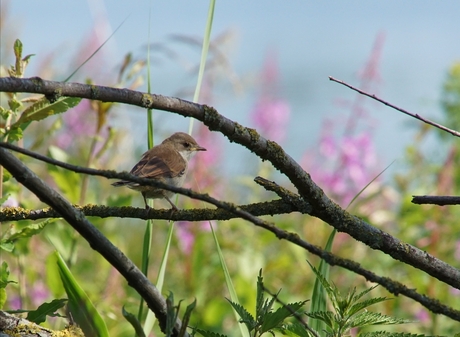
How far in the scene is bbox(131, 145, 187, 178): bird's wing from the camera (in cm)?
306

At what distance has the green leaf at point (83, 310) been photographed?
1.33m

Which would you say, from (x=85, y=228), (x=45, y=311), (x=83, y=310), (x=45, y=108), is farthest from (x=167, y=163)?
(x=85, y=228)

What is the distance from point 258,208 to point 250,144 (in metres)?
0.14

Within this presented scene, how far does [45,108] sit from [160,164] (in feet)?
5.14

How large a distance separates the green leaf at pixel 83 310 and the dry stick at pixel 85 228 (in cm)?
19

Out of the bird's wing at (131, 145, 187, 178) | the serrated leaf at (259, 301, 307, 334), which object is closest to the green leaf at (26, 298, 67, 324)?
the serrated leaf at (259, 301, 307, 334)

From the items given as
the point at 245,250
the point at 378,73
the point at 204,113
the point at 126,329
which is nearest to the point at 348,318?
the point at 204,113

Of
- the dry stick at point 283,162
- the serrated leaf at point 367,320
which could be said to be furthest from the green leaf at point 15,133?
the serrated leaf at point 367,320

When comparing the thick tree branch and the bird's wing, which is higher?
the bird's wing

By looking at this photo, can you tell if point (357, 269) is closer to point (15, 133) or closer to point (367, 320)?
point (367, 320)

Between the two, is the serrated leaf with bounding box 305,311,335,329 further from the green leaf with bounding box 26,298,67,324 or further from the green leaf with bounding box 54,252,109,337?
the green leaf with bounding box 26,298,67,324

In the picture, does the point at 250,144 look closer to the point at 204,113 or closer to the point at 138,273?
the point at 204,113

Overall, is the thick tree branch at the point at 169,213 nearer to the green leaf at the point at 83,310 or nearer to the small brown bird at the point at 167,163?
the green leaf at the point at 83,310

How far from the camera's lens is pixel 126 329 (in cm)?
336
